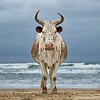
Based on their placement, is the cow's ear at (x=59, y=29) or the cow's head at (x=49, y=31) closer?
the cow's head at (x=49, y=31)

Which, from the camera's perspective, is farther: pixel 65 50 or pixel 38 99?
pixel 65 50

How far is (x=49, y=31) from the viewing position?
11531 millimetres

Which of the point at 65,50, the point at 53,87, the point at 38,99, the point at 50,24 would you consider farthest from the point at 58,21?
the point at 38,99

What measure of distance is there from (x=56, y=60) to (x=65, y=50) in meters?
0.83

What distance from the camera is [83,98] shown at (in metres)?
10.6

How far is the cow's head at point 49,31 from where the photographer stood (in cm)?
1116

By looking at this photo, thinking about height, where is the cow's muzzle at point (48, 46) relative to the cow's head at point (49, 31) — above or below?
below

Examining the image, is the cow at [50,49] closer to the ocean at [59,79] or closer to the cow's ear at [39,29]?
the cow's ear at [39,29]

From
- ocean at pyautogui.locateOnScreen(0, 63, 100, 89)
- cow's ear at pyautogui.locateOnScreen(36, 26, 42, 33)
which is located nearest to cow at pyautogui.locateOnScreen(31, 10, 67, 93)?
cow's ear at pyautogui.locateOnScreen(36, 26, 42, 33)

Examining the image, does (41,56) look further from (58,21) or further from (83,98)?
(83,98)

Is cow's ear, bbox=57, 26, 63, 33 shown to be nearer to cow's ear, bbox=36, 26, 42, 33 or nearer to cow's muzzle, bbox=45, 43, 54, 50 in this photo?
cow's ear, bbox=36, 26, 42, 33

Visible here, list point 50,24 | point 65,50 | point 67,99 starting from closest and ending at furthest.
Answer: point 67,99
point 50,24
point 65,50

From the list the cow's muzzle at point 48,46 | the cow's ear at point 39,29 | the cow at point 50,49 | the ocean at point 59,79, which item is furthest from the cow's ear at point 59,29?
the ocean at point 59,79

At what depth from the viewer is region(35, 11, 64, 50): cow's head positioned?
11.2 metres
